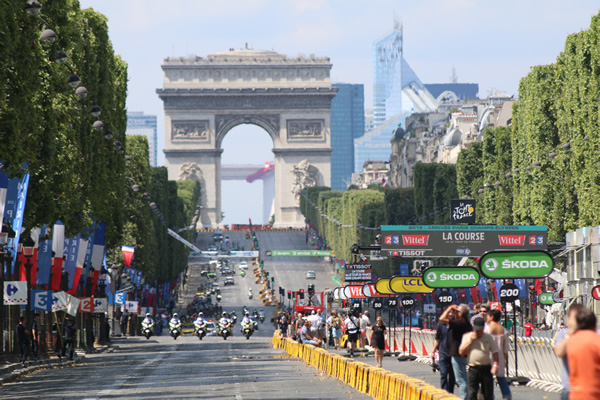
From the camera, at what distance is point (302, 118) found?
179500mm

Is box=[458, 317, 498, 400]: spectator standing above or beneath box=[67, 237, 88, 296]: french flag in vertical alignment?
beneath

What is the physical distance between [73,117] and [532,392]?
2287 cm

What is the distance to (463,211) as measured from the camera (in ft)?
207

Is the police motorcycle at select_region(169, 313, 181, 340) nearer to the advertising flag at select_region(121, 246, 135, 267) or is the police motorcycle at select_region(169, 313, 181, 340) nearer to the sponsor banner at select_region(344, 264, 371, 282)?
the advertising flag at select_region(121, 246, 135, 267)

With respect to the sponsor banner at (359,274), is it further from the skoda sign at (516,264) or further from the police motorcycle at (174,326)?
the skoda sign at (516,264)

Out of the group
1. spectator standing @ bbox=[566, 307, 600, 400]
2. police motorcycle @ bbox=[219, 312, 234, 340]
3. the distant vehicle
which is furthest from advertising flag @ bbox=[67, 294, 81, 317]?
the distant vehicle

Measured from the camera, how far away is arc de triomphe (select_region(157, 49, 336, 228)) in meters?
179

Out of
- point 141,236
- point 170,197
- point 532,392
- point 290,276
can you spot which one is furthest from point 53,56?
point 290,276

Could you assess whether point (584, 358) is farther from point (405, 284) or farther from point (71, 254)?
point (71, 254)

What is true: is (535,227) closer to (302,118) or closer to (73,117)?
(73,117)

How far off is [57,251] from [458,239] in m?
15.9

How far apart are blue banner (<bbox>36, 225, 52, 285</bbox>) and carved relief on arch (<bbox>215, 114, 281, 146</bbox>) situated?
453ft

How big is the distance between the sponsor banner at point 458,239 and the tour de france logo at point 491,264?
26.1 metres

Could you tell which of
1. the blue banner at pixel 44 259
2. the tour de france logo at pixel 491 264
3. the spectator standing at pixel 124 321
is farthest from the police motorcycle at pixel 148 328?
the tour de france logo at pixel 491 264
